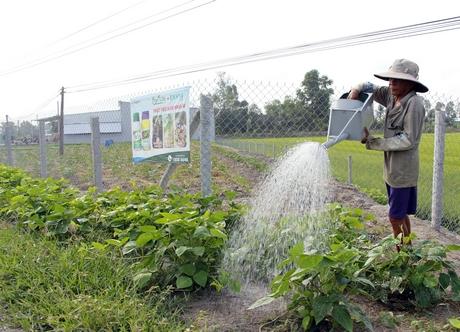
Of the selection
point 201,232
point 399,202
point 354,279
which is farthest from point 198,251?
point 399,202

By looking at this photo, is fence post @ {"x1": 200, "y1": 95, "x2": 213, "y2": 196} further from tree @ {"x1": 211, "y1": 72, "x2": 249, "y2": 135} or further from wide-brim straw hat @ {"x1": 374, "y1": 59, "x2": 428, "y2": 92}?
wide-brim straw hat @ {"x1": 374, "y1": 59, "x2": 428, "y2": 92}

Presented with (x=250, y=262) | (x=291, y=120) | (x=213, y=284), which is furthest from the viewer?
(x=291, y=120)

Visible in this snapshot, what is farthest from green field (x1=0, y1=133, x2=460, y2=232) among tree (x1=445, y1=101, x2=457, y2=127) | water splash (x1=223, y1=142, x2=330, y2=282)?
water splash (x1=223, y1=142, x2=330, y2=282)

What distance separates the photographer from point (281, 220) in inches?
130

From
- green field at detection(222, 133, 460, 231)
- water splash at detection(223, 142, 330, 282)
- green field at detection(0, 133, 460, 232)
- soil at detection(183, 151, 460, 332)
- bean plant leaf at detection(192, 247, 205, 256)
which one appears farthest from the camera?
green field at detection(0, 133, 460, 232)

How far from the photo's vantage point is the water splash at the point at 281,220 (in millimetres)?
3018

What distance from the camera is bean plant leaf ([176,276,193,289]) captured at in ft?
8.81

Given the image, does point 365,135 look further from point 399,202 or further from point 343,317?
point 343,317

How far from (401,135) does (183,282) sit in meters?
1.77

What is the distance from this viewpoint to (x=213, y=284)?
2.69m

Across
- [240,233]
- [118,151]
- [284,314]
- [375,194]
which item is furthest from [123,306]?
[118,151]

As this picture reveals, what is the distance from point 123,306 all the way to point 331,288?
1129mm

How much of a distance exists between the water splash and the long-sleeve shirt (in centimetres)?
44

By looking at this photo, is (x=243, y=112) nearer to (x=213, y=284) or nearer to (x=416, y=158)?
(x=416, y=158)
